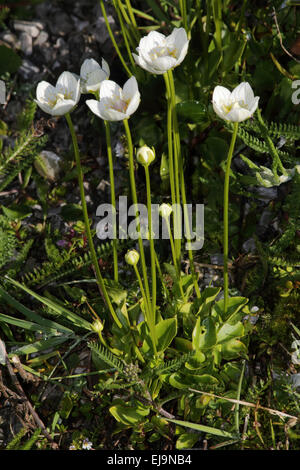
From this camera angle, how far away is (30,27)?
204cm

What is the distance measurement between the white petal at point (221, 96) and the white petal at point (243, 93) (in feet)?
0.05

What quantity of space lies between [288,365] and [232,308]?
278 mm

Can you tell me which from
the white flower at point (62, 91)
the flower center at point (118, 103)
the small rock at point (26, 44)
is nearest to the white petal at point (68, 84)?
the white flower at point (62, 91)

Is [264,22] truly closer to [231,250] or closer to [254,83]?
[254,83]

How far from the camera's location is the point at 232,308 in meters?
1.29

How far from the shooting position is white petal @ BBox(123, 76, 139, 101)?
1.06m

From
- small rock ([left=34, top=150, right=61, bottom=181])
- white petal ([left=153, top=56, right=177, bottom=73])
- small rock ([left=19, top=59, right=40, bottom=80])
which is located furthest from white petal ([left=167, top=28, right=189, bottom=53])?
small rock ([left=19, top=59, right=40, bottom=80])

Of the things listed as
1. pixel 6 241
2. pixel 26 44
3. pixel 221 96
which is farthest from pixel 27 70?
pixel 221 96

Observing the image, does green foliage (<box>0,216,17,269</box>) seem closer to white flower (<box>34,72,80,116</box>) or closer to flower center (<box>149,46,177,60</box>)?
white flower (<box>34,72,80,116</box>)

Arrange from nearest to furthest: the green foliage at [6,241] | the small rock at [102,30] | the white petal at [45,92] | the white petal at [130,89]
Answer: the white petal at [130,89] < the white petal at [45,92] < the green foliage at [6,241] < the small rock at [102,30]

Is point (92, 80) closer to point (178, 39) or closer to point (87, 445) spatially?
Result: point (178, 39)

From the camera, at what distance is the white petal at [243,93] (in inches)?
43.3

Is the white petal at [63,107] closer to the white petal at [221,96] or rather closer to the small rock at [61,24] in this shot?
the white petal at [221,96]
